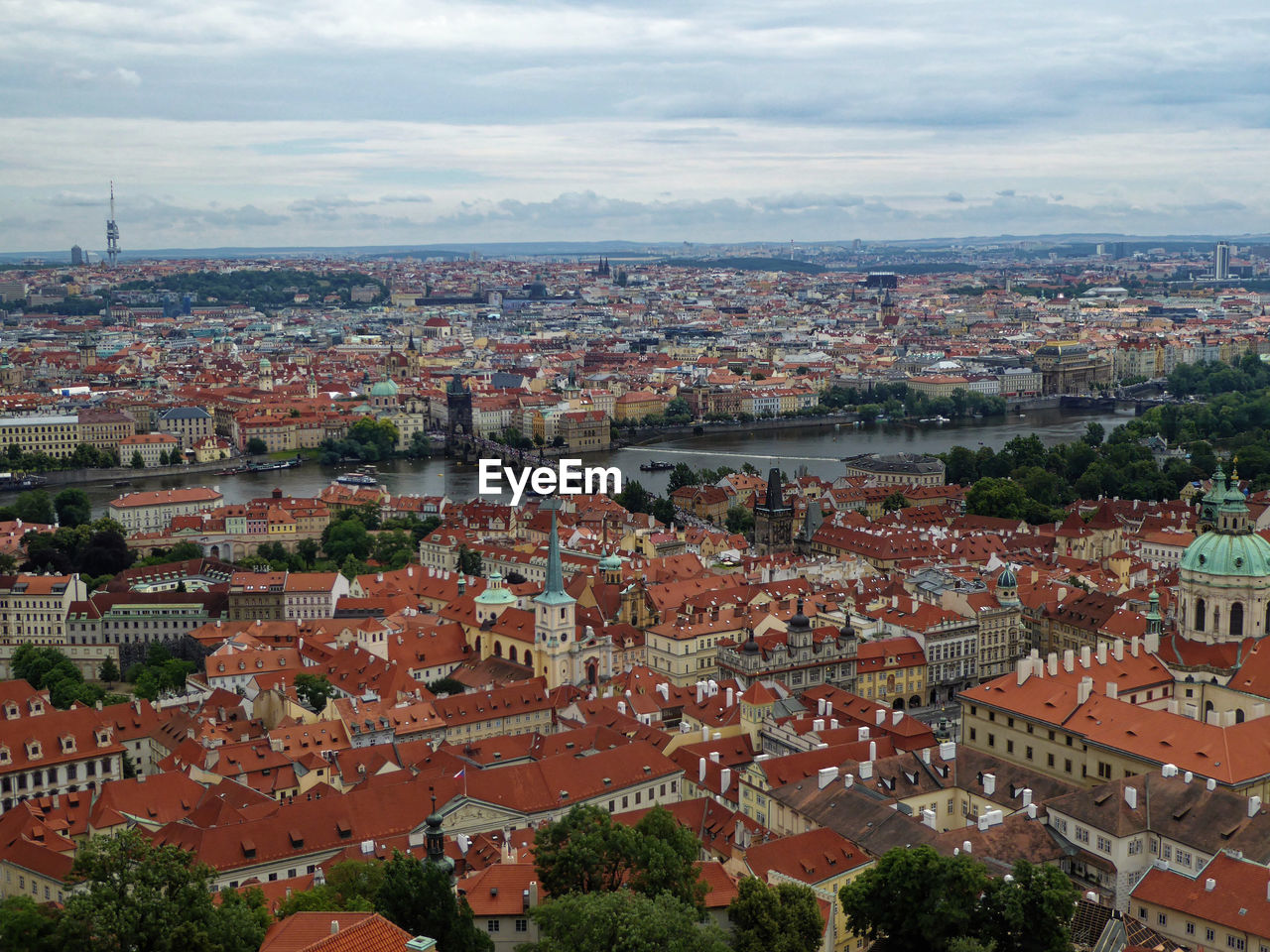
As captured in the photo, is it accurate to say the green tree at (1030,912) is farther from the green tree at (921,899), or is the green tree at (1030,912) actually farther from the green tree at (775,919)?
the green tree at (775,919)

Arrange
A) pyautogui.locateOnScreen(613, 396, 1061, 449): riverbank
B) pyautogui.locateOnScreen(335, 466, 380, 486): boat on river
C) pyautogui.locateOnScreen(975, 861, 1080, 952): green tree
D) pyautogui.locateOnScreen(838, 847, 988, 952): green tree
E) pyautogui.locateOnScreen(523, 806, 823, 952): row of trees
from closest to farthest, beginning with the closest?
pyautogui.locateOnScreen(523, 806, 823, 952): row of trees
pyautogui.locateOnScreen(975, 861, 1080, 952): green tree
pyautogui.locateOnScreen(838, 847, 988, 952): green tree
pyautogui.locateOnScreen(335, 466, 380, 486): boat on river
pyautogui.locateOnScreen(613, 396, 1061, 449): riverbank

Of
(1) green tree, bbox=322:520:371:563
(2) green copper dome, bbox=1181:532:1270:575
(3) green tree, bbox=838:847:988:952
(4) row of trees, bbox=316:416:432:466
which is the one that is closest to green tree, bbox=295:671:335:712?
(3) green tree, bbox=838:847:988:952

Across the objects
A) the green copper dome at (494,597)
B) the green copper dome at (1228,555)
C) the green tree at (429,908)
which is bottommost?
the green copper dome at (494,597)

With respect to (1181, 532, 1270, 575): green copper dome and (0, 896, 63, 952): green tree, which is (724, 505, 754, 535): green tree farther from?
(0, 896, 63, 952): green tree

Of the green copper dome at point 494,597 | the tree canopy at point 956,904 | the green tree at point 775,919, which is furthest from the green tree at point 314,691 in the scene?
the tree canopy at point 956,904

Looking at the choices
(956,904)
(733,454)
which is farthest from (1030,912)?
(733,454)

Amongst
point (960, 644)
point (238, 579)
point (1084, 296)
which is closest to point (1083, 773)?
point (960, 644)

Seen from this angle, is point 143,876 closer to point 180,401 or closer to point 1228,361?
point 180,401
